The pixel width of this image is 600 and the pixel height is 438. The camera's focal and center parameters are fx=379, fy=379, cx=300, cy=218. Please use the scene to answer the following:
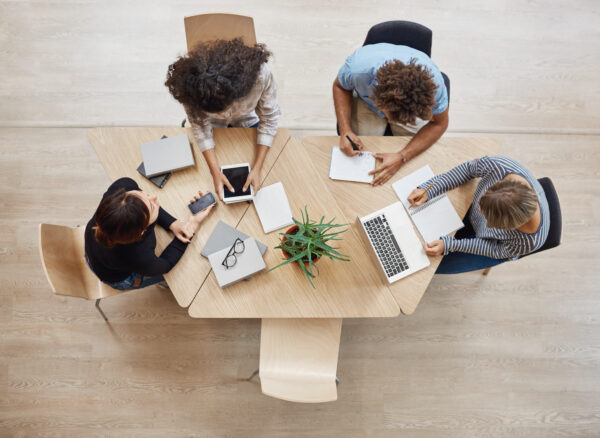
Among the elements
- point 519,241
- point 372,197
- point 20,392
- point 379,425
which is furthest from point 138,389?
point 519,241

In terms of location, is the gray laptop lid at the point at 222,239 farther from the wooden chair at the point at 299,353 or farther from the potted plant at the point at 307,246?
the wooden chair at the point at 299,353

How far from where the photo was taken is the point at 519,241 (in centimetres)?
170

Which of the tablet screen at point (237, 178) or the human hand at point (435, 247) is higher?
the tablet screen at point (237, 178)

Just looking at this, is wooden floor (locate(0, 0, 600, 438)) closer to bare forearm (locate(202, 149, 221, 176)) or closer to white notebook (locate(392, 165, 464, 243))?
white notebook (locate(392, 165, 464, 243))

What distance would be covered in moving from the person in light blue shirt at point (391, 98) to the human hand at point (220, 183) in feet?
1.90

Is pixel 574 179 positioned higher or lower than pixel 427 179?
lower

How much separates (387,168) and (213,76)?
88 centimetres

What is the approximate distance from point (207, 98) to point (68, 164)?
1611mm

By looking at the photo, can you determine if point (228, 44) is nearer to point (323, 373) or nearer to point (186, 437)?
point (323, 373)

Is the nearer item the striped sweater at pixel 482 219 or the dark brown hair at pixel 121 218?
the dark brown hair at pixel 121 218

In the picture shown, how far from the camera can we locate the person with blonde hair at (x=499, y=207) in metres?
1.51

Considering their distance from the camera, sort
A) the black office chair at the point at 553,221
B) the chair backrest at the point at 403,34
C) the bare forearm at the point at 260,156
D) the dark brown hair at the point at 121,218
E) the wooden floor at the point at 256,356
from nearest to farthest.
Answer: the dark brown hair at the point at 121,218 < the black office chair at the point at 553,221 < the bare forearm at the point at 260,156 < the chair backrest at the point at 403,34 < the wooden floor at the point at 256,356

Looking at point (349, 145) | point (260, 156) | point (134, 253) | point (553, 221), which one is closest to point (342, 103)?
point (349, 145)

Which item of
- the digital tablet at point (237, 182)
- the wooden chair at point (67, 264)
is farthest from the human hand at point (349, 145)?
the wooden chair at point (67, 264)
